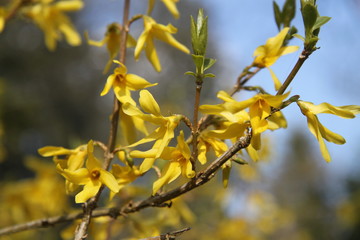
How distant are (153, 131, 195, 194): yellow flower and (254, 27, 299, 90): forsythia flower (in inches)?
11.9

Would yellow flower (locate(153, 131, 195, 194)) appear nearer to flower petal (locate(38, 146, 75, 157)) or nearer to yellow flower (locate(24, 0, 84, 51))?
flower petal (locate(38, 146, 75, 157))

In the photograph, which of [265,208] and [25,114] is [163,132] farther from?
[25,114]

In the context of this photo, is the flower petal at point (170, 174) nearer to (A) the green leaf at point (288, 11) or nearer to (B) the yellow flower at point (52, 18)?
(A) the green leaf at point (288, 11)

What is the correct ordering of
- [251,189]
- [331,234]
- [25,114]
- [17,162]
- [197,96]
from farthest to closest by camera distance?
1. [17,162]
2. [331,234]
3. [25,114]
4. [251,189]
5. [197,96]

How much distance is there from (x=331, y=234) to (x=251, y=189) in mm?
2119

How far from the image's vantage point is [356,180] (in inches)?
201

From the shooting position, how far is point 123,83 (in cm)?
90

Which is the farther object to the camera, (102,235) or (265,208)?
(265,208)

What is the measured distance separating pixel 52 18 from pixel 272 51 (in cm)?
119

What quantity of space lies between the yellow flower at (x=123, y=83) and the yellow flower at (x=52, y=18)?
859 mm

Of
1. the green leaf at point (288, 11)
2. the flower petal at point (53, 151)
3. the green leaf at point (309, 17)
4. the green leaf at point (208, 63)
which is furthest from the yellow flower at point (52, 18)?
the green leaf at point (309, 17)

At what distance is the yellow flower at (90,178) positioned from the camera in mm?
771

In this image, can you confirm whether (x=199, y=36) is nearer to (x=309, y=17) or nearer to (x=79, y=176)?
(x=309, y=17)

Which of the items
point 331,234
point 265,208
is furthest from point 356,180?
point 265,208
